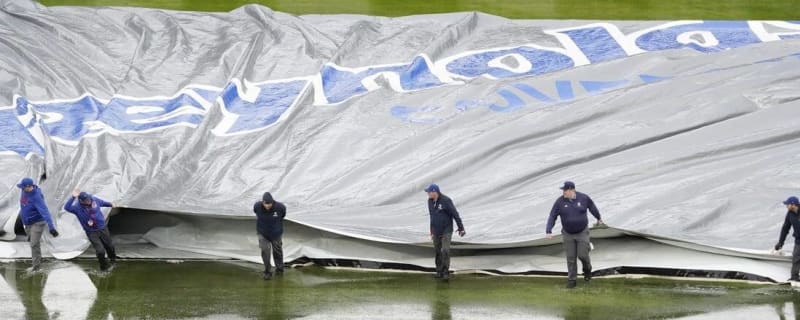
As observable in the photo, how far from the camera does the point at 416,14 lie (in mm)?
21906

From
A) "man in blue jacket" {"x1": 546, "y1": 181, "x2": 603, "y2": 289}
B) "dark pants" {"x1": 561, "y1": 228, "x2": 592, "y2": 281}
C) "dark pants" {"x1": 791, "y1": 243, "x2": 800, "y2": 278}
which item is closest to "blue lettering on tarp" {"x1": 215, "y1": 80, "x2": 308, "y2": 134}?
"man in blue jacket" {"x1": 546, "y1": 181, "x2": 603, "y2": 289}

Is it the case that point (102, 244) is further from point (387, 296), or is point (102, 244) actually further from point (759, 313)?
point (759, 313)

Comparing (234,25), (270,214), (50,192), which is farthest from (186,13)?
(270,214)

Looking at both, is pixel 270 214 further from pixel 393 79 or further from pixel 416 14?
pixel 416 14

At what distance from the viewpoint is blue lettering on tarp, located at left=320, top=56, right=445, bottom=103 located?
17906 millimetres

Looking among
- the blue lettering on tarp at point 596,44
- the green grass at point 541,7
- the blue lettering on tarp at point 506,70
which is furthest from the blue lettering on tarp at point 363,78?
the green grass at point 541,7

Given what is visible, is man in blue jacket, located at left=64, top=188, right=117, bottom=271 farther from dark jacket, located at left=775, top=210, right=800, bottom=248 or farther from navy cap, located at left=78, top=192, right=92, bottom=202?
dark jacket, located at left=775, top=210, right=800, bottom=248

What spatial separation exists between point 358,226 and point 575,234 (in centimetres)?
293

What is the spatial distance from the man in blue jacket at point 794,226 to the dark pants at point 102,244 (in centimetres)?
855

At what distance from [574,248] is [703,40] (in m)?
6.93

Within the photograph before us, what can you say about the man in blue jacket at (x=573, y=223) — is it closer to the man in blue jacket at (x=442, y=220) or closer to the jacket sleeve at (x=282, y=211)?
the man in blue jacket at (x=442, y=220)

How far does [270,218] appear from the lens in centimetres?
1434

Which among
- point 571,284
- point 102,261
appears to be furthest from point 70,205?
point 571,284

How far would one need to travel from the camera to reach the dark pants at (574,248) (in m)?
13.5
